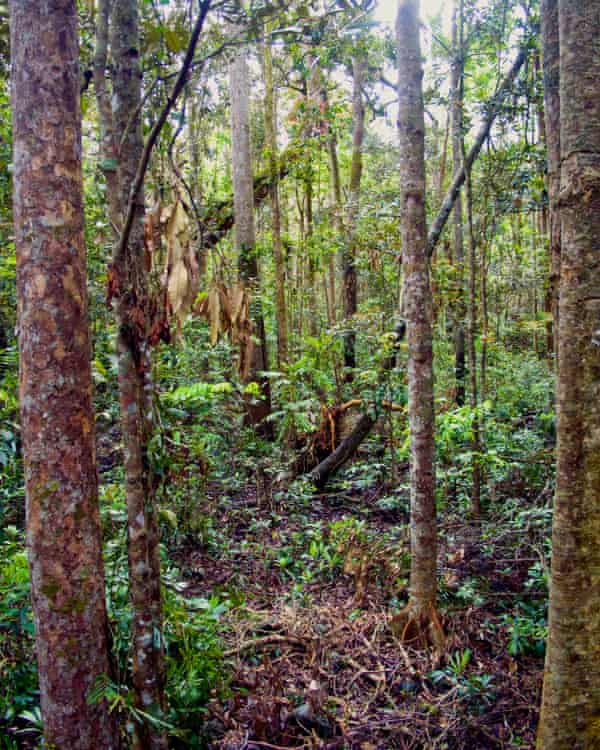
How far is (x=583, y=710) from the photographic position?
2396 mm

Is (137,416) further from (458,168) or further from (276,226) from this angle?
(276,226)

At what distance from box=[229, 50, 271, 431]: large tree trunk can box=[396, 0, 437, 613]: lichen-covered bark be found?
530 cm

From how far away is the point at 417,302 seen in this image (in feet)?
14.7

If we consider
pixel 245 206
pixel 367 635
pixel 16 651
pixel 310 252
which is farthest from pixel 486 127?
pixel 16 651

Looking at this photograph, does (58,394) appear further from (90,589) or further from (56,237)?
(90,589)

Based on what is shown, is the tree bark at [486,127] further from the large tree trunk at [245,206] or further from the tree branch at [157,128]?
the tree branch at [157,128]

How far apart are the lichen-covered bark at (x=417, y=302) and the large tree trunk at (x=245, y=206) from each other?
530 centimetres

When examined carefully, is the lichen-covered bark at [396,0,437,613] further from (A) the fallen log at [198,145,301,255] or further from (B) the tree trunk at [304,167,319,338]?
(B) the tree trunk at [304,167,319,338]

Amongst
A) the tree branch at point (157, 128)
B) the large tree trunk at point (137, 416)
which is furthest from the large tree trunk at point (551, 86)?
the large tree trunk at point (137, 416)

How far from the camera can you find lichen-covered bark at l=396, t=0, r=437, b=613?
4430 millimetres

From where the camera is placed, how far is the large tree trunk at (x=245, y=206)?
9883 millimetres

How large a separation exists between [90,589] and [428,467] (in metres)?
2.76

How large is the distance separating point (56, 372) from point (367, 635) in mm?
3428

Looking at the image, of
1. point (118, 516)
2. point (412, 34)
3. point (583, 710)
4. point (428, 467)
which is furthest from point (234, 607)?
point (412, 34)
